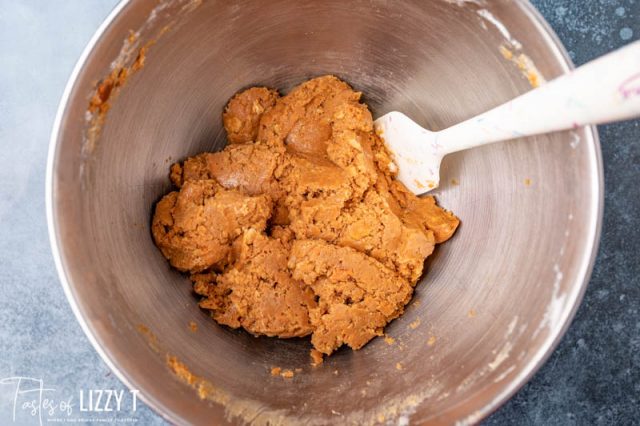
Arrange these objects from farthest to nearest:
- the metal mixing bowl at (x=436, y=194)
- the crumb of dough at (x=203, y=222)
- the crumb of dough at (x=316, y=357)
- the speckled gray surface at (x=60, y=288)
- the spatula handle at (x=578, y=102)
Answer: the speckled gray surface at (x=60, y=288) → the crumb of dough at (x=316, y=357) → the crumb of dough at (x=203, y=222) → the metal mixing bowl at (x=436, y=194) → the spatula handle at (x=578, y=102)

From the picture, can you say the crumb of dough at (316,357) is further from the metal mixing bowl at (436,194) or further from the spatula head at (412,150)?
the spatula head at (412,150)

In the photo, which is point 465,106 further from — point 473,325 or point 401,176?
point 473,325

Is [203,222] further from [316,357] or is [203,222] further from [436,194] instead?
[436,194]

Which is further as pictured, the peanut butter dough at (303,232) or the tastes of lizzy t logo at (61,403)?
the tastes of lizzy t logo at (61,403)

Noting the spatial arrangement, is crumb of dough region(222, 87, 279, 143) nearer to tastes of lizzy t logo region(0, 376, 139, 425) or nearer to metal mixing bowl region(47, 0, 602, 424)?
metal mixing bowl region(47, 0, 602, 424)

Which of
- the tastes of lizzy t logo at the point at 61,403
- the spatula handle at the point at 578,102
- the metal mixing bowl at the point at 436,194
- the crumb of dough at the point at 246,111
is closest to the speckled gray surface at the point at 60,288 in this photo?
the tastes of lizzy t logo at the point at 61,403

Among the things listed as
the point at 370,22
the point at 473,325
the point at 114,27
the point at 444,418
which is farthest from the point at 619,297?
the point at 114,27
